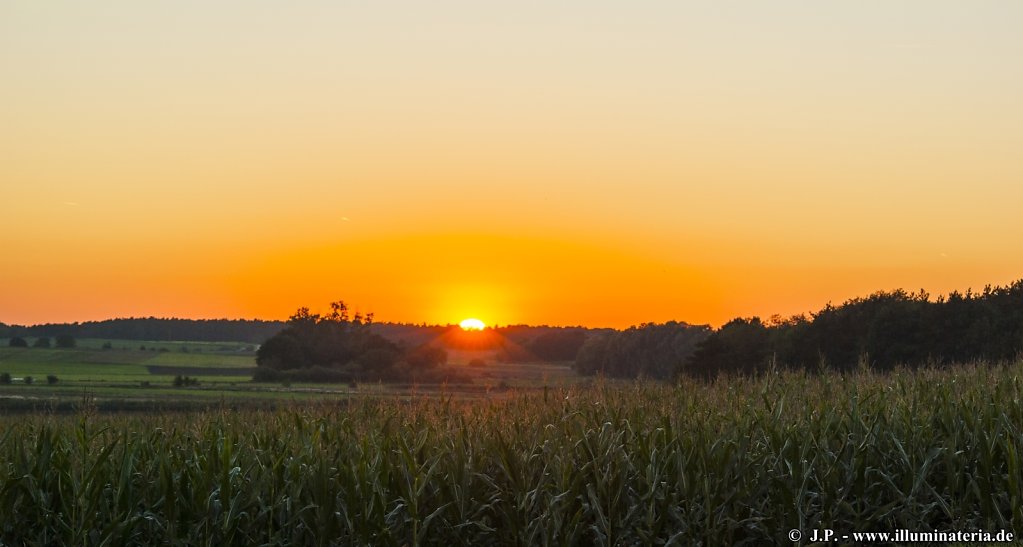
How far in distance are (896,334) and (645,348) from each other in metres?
53.4

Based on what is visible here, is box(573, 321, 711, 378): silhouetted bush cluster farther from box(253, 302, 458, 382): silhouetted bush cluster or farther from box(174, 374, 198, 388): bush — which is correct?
box(174, 374, 198, 388): bush

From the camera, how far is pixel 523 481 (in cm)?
1334

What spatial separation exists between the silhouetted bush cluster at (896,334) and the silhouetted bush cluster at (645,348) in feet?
114

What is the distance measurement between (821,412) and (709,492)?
10.9 feet

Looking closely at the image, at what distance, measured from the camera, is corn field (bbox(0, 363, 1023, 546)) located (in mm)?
12898

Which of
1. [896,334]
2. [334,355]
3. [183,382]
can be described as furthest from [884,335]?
[183,382]

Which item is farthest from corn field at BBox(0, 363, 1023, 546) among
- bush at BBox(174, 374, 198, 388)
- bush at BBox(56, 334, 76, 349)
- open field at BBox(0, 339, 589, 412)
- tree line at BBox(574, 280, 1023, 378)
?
bush at BBox(56, 334, 76, 349)

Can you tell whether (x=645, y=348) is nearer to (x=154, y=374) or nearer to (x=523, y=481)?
(x=154, y=374)

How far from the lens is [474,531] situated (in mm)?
13242

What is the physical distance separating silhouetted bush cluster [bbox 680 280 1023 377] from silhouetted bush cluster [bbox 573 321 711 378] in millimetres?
34850

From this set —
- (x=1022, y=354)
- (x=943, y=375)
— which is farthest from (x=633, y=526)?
(x=1022, y=354)

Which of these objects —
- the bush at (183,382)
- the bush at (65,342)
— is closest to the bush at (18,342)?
the bush at (65,342)

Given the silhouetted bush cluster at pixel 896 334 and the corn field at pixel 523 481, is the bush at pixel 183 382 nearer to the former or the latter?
the silhouetted bush cluster at pixel 896 334

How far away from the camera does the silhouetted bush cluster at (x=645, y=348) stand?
111m
